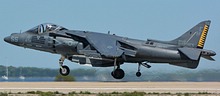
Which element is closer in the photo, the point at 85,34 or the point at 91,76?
the point at 85,34

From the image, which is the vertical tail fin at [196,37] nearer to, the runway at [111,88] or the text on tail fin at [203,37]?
the text on tail fin at [203,37]

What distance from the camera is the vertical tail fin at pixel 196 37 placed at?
138 ft

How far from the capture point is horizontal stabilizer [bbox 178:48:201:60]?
132ft

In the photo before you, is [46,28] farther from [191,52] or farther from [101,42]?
[191,52]

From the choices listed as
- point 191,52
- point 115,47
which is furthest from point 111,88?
point 191,52

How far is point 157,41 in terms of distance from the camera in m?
42.3

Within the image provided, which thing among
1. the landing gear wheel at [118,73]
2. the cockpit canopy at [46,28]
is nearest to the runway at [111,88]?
the landing gear wheel at [118,73]

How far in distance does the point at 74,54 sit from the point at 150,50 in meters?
5.29

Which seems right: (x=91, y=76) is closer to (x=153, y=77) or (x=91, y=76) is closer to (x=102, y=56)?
(x=153, y=77)

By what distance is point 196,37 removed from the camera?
4206 cm

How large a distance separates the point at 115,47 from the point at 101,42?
1.01 m

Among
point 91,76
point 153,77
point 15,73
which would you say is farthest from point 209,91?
point 15,73

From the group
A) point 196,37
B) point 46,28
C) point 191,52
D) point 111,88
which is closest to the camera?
point 111,88

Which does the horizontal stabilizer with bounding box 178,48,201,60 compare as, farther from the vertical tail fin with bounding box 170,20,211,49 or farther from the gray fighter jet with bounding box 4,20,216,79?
the vertical tail fin with bounding box 170,20,211,49
